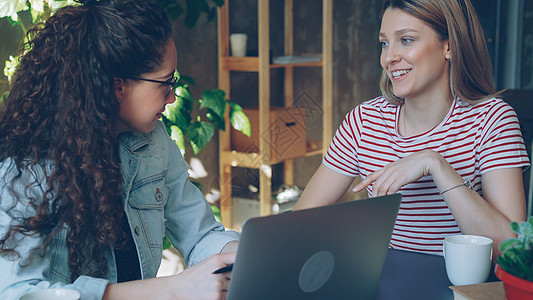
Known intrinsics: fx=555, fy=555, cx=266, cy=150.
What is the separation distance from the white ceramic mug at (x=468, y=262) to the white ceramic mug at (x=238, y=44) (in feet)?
6.29

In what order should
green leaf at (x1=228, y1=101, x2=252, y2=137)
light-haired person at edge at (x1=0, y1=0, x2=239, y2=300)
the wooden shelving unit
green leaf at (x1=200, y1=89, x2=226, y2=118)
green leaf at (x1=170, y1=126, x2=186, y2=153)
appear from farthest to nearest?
the wooden shelving unit
green leaf at (x1=228, y1=101, x2=252, y2=137)
green leaf at (x1=200, y1=89, x2=226, y2=118)
green leaf at (x1=170, y1=126, x2=186, y2=153)
light-haired person at edge at (x1=0, y1=0, x2=239, y2=300)

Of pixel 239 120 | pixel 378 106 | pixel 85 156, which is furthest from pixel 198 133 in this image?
pixel 85 156

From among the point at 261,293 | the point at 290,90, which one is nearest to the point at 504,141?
the point at 261,293

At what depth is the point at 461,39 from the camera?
1436mm

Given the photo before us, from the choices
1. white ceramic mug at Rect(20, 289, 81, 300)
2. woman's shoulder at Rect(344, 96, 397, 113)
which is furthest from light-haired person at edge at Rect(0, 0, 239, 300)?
woman's shoulder at Rect(344, 96, 397, 113)

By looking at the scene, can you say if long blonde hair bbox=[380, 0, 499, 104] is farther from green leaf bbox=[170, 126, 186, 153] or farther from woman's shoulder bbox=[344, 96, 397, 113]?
green leaf bbox=[170, 126, 186, 153]

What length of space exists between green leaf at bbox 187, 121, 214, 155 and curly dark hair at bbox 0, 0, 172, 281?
3.56 ft

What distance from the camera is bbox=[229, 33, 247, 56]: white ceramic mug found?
9.05 feet

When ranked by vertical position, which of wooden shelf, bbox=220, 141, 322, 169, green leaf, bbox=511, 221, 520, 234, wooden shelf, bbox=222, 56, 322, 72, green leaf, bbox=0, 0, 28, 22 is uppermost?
green leaf, bbox=0, 0, 28, 22

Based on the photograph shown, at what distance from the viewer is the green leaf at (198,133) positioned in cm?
221

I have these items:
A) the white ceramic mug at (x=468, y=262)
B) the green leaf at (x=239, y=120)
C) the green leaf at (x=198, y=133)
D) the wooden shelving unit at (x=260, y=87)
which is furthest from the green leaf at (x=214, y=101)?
the white ceramic mug at (x=468, y=262)

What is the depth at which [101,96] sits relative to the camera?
1078 mm

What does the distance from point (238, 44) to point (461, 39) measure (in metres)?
1.50

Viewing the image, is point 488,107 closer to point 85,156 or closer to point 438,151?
point 438,151
